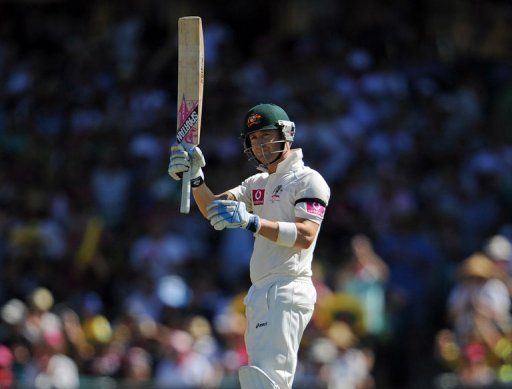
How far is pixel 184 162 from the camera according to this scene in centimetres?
758

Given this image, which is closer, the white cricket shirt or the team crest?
the white cricket shirt

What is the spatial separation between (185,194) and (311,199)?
706 millimetres

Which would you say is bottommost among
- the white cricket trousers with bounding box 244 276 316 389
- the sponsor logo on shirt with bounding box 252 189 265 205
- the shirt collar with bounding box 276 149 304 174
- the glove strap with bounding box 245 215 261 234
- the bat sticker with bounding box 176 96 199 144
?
the white cricket trousers with bounding box 244 276 316 389

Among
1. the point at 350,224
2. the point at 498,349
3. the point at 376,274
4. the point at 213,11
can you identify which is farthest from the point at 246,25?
the point at 498,349

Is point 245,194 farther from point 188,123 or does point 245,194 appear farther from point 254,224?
point 254,224

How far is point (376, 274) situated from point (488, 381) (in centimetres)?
174

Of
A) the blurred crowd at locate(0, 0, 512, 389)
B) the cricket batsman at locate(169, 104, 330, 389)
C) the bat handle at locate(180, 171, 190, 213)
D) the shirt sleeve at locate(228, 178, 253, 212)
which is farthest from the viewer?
the blurred crowd at locate(0, 0, 512, 389)

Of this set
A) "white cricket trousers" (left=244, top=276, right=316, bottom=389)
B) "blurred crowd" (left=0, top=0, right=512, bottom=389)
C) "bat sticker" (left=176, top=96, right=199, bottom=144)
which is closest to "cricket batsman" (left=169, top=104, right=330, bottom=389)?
"white cricket trousers" (left=244, top=276, right=316, bottom=389)

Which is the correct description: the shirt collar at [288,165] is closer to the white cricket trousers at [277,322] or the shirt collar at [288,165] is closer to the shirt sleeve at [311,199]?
the shirt sleeve at [311,199]

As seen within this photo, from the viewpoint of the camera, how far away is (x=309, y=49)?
1529 cm

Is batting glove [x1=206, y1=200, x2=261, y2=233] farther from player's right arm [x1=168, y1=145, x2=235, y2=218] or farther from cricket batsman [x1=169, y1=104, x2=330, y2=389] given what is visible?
player's right arm [x1=168, y1=145, x2=235, y2=218]

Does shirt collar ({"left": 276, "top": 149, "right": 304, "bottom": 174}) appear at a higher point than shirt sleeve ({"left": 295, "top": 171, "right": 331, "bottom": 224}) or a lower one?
higher

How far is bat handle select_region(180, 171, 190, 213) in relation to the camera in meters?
7.50

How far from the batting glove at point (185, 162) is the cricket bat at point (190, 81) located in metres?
0.09
